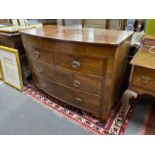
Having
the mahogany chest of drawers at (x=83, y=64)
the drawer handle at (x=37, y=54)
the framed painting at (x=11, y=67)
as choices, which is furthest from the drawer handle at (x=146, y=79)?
the framed painting at (x=11, y=67)

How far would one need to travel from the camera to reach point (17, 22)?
2.51 metres

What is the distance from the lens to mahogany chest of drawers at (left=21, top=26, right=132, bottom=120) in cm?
111

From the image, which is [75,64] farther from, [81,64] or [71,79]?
[71,79]

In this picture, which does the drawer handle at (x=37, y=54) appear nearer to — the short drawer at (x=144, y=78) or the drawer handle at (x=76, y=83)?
the drawer handle at (x=76, y=83)

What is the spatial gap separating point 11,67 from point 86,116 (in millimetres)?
1299

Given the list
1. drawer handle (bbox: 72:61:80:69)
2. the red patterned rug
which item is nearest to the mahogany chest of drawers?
drawer handle (bbox: 72:61:80:69)

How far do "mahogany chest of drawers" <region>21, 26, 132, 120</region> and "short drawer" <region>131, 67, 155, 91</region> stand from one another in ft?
0.56

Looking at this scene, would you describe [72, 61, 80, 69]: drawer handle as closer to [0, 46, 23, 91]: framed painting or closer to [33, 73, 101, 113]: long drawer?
[33, 73, 101, 113]: long drawer

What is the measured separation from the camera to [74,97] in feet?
4.94

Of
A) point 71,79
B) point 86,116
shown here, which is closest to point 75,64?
point 71,79

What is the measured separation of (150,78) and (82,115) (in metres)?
0.86

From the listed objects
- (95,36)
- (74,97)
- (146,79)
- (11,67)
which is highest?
(95,36)

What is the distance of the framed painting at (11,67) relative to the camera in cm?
187
